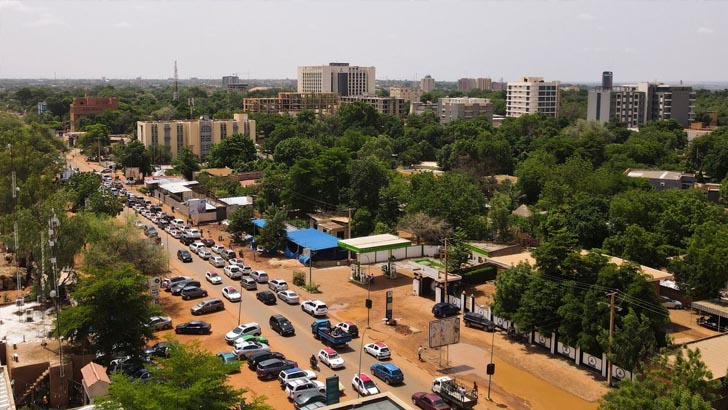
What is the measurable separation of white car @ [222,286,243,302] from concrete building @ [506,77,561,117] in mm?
80464

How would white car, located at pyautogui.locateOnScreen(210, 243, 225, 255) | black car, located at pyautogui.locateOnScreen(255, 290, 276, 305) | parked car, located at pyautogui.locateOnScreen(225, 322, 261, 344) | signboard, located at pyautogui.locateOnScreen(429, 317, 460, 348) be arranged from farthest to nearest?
white car, located at pyautogui.locateOnScreen(210, 243, 225, 255) → black car, located at pyautogui.locateOnScreen(255, 290, 276, 305) → parked car, located at pyautogui.locateOnScreen(225, 322, 261, 344) → signboard, located at pyautogui.locateOnScreen(429, 317, 460, 348)

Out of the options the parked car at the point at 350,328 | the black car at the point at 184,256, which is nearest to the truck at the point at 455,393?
the parked car at the point at 350,328

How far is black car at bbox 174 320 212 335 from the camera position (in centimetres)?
2244

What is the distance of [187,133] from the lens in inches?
2557

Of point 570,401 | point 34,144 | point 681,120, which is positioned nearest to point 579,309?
point 570,401

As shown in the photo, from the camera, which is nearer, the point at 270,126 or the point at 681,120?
the point at 270,126

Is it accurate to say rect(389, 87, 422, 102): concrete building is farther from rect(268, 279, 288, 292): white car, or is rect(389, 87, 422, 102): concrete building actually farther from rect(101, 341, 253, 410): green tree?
rect(101, 341, 253, 410): green tree

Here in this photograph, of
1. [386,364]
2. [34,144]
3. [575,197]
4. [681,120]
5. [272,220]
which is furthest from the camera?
[681,120]

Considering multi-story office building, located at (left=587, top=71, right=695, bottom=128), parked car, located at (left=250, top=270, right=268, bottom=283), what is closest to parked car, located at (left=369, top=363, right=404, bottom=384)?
parked car, located at (left=250, top=270, right=268, bottom=283)

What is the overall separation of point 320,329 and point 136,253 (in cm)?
871

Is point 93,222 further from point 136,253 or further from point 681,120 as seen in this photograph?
point 681,120

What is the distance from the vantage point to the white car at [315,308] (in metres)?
24.4

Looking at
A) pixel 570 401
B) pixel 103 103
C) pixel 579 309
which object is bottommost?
pixel 570 401

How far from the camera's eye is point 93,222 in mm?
26703
